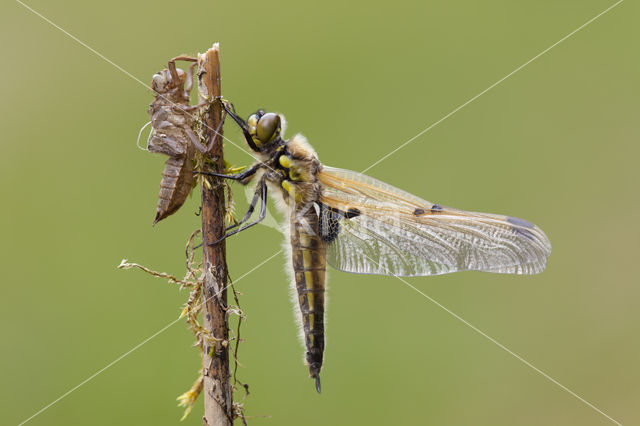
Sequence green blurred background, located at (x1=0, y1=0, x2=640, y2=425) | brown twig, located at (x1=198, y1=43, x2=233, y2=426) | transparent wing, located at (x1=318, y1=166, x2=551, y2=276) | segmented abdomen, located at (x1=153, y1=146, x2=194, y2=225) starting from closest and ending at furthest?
brown twig, located at (x1=198, y1=43, x2=233, y2=426), segmented abdomen, located at (x1=153, y1=146, x2=194, y2=225), transparent wing, located at (x1=318, y1=166, x2=551, y2=276), green blurred background, located at (x1=0, y1=0, x2=640, y2=425)

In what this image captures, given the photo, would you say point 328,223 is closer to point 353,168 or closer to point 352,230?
point 352,230

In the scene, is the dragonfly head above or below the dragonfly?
above

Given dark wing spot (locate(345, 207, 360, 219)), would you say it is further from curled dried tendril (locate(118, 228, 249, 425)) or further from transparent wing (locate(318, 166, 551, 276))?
curled dried tendril (locate(118, 228, 249, 425))

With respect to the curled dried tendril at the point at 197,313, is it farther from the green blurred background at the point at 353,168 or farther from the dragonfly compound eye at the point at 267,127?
the green blurred background at the point at 353,168

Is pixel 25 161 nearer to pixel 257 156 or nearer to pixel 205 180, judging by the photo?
pixel 257 156

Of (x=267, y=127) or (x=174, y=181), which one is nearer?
(x=174, y=181)

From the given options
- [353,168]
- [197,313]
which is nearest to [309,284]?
[197,313]

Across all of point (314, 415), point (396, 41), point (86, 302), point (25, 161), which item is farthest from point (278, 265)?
point (396, 41)

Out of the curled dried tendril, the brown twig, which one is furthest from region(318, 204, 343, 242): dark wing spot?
the brown twig
